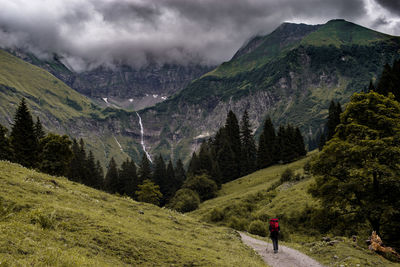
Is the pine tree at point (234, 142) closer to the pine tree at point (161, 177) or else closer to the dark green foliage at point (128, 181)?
the pine tree at point (161, 177)

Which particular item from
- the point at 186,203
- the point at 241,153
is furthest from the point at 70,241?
the point at 241,153

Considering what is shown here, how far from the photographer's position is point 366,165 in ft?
71.1

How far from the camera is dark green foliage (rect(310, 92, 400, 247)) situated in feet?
69.3

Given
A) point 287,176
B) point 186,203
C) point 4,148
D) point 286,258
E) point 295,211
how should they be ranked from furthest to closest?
point 186,203 → point 4,148 → point 287,176 → point 295,211 → point 286,258

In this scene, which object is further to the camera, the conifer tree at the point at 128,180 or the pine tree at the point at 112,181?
the pine tree at the point at 112,181

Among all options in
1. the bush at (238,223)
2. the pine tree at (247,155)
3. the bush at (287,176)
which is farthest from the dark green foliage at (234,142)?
the bush at (238,223)

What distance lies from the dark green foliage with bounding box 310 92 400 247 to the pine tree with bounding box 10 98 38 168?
220 feet

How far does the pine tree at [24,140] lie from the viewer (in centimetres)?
6688

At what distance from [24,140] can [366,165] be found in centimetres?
7303

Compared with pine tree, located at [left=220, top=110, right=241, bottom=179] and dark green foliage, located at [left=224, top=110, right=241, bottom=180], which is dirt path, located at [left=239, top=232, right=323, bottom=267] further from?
dark green foliage, located at [left=224, top=110, right=241, bottom=180]

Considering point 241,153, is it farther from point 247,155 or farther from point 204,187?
point 204,187

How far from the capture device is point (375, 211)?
Answer: 21297 millimetres

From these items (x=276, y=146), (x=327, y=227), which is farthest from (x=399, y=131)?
(x=276, y=146)

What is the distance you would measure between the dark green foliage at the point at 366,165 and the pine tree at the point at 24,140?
67125 millimetres
